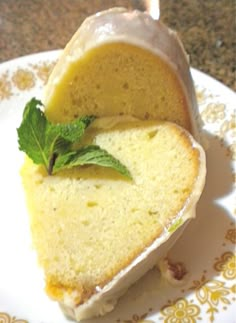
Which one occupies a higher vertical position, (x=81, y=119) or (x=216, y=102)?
(x=81, y=119)

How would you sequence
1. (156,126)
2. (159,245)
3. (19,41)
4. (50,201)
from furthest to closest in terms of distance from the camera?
(19,41)
(156,126)
(50,201)
(159,245)

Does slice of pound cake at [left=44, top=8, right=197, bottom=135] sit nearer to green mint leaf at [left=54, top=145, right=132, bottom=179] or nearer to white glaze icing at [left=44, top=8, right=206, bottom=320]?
white glaze icing at [left=44, top=8, right=206, bottom=320]

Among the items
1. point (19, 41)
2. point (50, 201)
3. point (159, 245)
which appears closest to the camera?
point (159, 245)

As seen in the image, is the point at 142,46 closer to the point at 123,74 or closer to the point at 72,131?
the point at 123,74

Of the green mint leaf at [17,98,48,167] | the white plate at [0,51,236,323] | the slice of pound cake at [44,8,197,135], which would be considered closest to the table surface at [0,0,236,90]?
the white plate at [0,51,236,323]

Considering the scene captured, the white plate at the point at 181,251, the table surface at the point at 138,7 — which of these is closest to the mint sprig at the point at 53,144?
the white plate at the point at 181,251

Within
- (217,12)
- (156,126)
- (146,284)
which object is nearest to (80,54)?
(156,126)

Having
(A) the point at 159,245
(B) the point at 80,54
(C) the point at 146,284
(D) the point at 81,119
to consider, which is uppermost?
(B) the point at 80,54

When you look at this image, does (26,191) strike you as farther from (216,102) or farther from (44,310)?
(216,102)
